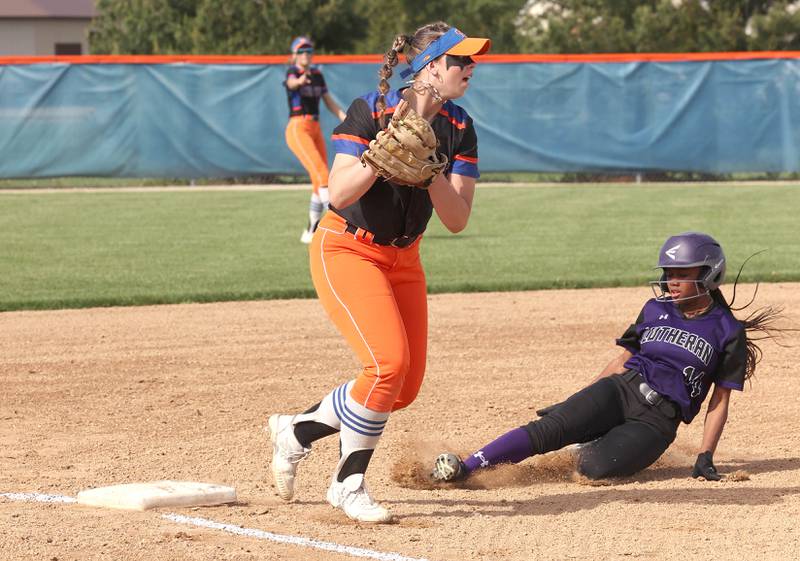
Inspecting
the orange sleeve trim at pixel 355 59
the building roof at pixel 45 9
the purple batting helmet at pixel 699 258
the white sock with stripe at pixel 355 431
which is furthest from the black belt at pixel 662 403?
the building roof at pixel 45 9

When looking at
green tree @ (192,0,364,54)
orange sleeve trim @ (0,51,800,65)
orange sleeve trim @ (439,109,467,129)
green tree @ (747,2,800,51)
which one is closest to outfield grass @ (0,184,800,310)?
orange sleeve trim @ (0,51,800,65)

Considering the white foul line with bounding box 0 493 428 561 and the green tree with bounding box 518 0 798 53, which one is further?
the green tree with bounding box 518 0 798 53

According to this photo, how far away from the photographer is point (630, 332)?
5.86m

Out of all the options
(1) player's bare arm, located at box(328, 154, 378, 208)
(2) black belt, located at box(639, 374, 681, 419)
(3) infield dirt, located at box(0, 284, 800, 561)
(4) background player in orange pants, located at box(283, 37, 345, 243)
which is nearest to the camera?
(1) player's bare arm, located at box(328, 154, 378, 208)

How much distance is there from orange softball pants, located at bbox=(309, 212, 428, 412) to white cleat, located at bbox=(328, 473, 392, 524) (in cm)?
32

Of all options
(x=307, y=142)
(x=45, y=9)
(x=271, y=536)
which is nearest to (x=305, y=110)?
(x=307, y=142)

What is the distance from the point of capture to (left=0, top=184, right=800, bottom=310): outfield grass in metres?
11.0

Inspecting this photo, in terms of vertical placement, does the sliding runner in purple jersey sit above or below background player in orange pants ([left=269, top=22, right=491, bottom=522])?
below

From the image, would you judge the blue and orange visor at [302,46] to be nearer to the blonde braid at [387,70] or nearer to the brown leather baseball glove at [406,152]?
the blonde braid at [387,70]

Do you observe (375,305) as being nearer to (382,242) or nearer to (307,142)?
(382,242)

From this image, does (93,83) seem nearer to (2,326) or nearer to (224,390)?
(2,326)

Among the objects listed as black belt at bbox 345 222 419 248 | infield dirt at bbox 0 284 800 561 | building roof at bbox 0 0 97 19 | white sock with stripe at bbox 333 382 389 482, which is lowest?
infield dirt at bbox 0 284 800 561

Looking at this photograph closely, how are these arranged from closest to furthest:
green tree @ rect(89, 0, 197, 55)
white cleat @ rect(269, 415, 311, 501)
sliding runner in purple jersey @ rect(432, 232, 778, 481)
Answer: white cleat @ rect(269, 415, 311, 501) → sliding runner in purple jersey @ rect(432, 232, 778, 481) → green tree @ rect(89, 0, 197, 55)

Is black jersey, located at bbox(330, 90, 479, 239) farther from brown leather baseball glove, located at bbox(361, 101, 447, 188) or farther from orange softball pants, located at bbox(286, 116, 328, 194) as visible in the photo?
orange softball pants, located at bbox(286, 116, 328, 194)
